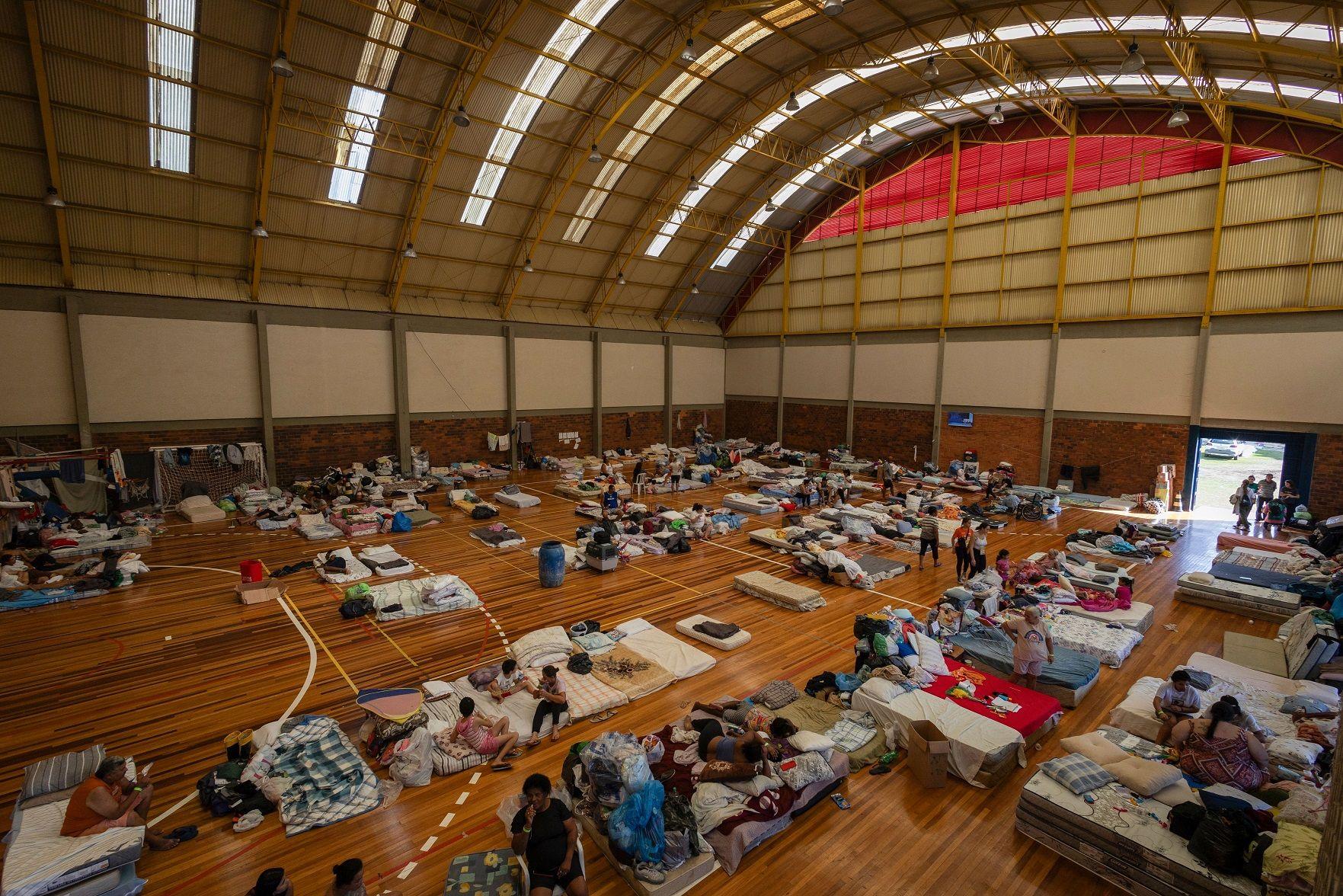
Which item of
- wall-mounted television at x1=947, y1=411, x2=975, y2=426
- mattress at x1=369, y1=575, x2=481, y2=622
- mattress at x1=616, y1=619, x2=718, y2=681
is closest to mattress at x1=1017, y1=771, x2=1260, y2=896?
mattress at x1=616, y1=619, x2=718, y2=681

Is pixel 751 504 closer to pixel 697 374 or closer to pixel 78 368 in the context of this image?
pixel 697 374

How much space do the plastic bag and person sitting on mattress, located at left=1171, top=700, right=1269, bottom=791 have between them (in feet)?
18.4

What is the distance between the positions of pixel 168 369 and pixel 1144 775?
24.0 meters

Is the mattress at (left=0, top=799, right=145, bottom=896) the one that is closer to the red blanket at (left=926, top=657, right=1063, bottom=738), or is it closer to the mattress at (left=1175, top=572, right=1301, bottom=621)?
the red blanket at (left=926, top=657, right=1063, bottom=738)

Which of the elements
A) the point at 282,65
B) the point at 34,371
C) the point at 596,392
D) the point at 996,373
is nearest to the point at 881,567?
the point at 996,373

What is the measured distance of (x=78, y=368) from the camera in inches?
657

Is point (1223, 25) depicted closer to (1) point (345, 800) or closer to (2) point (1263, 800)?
(2) point (1263, 800)

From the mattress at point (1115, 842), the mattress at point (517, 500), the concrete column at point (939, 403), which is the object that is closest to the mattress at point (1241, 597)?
the mattress at point (1115, 842)

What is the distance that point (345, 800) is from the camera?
19.3 ft

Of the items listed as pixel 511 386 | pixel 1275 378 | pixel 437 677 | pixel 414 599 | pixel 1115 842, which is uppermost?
pixel 1275 378

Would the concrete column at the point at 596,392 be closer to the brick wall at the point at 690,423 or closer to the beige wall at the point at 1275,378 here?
the brick wall at the point at 690,423

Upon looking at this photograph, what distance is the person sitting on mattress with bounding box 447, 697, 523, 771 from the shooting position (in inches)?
259

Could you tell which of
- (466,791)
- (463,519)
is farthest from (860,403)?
(466,791)

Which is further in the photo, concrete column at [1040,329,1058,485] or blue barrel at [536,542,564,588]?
concrete column at [1040,329,1058,485]
